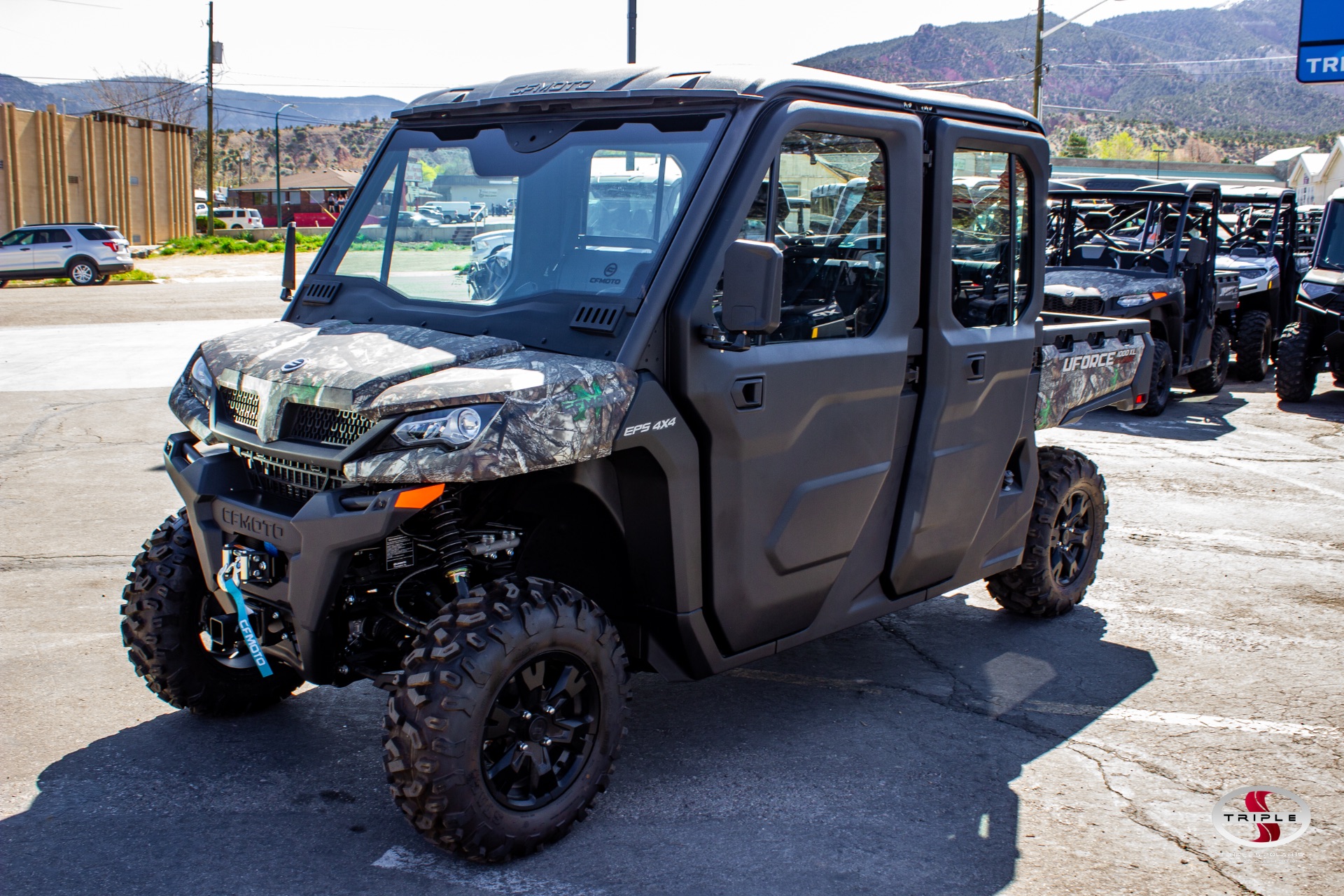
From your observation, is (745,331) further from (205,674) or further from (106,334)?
(106,334)

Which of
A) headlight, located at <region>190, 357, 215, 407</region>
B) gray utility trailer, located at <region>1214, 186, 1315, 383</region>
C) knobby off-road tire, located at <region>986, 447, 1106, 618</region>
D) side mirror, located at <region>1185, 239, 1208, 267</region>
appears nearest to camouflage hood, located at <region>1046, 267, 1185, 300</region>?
side mirror, located at <region>1185, 239, 1208, 267</region>

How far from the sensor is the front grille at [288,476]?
354cm

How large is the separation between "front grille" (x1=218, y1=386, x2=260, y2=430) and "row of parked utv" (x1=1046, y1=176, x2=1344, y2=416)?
31.6 feet

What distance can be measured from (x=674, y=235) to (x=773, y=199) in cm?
43

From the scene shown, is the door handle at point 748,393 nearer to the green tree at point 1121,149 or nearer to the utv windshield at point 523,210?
the utv windshield at point 523,210

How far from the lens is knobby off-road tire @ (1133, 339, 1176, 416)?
12266 mm

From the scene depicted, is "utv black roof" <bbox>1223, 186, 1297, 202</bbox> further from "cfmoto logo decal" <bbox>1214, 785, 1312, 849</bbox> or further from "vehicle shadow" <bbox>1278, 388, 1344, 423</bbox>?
"cfmoto logo decal" <bbox>1214, 785, 1312, 849</bbox>

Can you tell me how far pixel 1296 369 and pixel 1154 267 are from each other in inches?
86.1

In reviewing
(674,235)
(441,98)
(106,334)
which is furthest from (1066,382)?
(106,334)

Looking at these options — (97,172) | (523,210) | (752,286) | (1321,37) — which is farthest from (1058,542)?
(97,172)

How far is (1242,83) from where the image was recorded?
169625 millimetres

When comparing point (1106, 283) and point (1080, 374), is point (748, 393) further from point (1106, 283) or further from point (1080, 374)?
point (1106, 283)

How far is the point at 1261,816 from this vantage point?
397cm

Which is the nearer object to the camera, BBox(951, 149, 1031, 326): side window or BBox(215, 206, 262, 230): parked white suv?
BBox(951, 149, 1031, 326): side window
